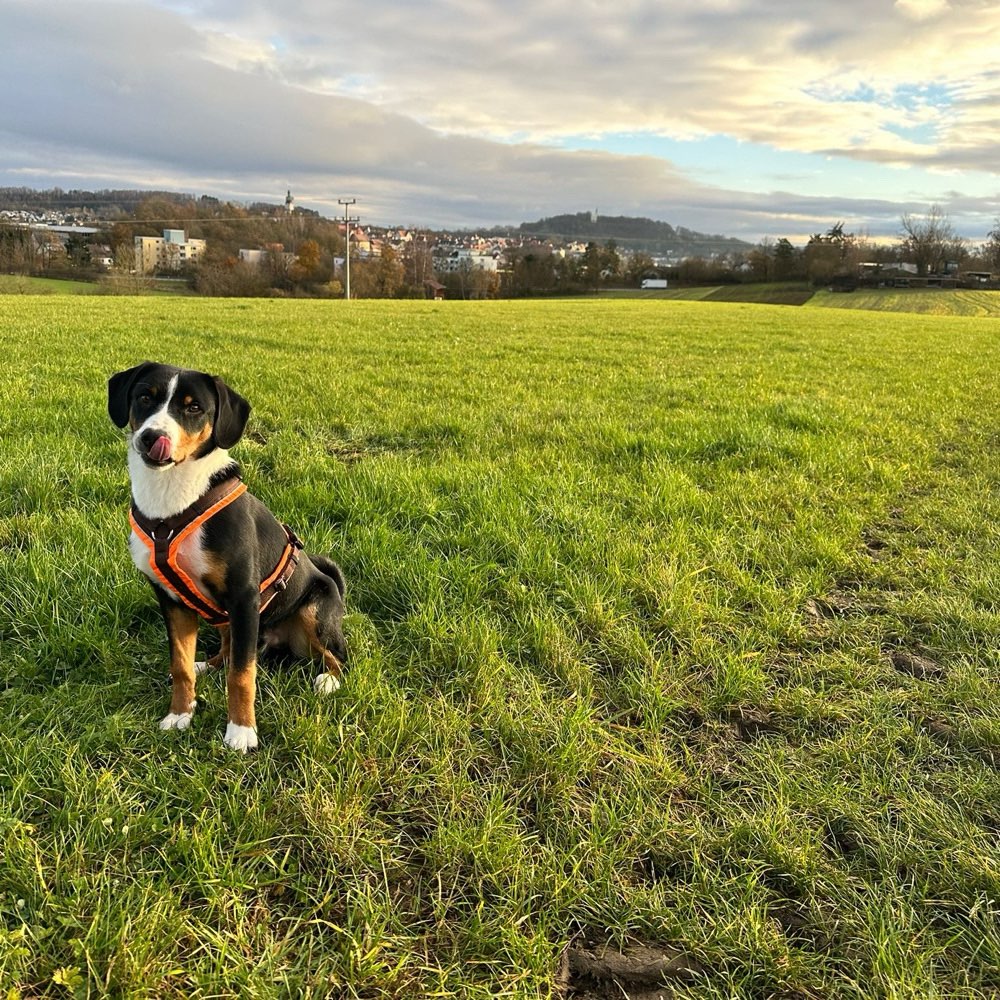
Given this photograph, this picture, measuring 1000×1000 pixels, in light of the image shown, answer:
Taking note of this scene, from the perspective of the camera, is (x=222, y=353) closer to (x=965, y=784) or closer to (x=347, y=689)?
(x=347, y=689)

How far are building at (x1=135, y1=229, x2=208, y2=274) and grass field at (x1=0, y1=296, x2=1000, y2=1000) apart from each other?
70082mm

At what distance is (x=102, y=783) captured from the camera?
2391 mm

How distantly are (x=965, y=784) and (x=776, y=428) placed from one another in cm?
609

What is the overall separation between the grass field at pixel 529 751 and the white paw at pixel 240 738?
63 mm

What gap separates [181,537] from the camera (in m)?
2.64

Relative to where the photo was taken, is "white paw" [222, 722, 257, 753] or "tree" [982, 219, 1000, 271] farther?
"tree" [982, 219, 1000, 271]

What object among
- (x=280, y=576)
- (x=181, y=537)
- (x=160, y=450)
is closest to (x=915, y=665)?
(x=280, y=576)

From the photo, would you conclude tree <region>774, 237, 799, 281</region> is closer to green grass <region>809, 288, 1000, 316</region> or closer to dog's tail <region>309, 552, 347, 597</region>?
green grass <region>809, 288, 1000, 316</region>

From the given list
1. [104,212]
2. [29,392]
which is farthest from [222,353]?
[104,212]

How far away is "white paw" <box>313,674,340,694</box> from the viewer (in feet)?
9.89

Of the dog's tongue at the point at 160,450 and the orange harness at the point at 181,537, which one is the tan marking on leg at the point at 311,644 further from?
the dog's tongue at the point at 160,450

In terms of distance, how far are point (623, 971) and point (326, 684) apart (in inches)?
65.2

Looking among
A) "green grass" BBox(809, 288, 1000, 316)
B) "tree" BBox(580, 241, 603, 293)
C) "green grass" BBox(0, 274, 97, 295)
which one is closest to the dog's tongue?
"green grass" BBox(0, 274, 97, 295)

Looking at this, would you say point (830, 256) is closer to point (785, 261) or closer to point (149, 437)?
point (785, 261)
